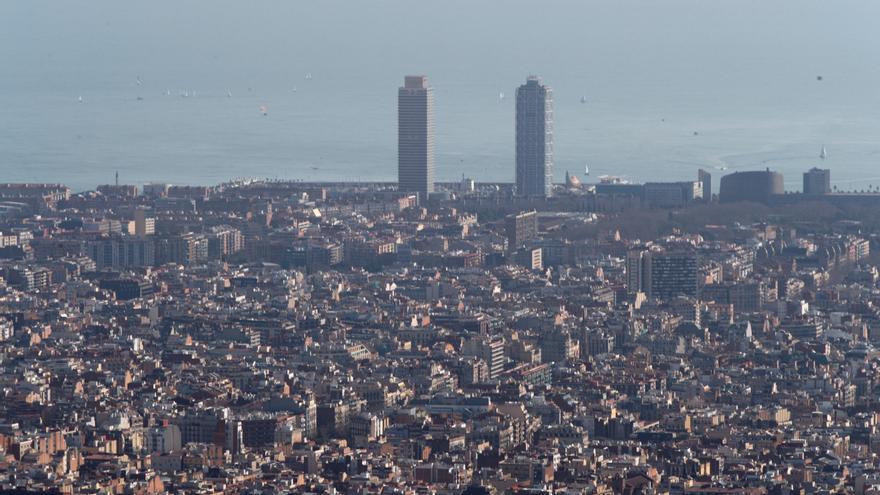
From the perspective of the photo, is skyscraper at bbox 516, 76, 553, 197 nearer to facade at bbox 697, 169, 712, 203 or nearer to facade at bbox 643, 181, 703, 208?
facade at bbox 697, 169, 712, 203

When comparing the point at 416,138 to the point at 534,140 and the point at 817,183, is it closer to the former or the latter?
the point at 534,140

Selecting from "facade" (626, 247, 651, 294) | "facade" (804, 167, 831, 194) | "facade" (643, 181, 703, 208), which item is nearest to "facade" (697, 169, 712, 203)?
"facade" (643, 181, 703, 208)

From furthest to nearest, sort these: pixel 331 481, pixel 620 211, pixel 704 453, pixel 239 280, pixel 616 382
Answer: pixel 620 211
pixel 239 280
pixel 616 382
pixel 704 453
pixel 331 481

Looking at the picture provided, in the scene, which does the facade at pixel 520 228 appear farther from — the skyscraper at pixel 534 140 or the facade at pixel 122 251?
the skyscraper at pixel 534 140

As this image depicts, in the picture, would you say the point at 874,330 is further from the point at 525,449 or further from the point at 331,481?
the point at 331,481

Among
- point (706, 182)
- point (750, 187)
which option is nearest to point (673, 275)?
point (750, 187)

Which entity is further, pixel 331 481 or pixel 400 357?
pixel 400 357

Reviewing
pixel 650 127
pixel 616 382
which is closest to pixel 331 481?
pixel 616 382

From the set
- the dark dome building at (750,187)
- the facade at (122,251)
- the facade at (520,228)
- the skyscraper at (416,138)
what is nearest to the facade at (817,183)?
the dark dome building at (750,187)

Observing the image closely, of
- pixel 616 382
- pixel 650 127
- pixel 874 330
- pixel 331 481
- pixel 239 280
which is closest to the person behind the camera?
pixel 331 481
